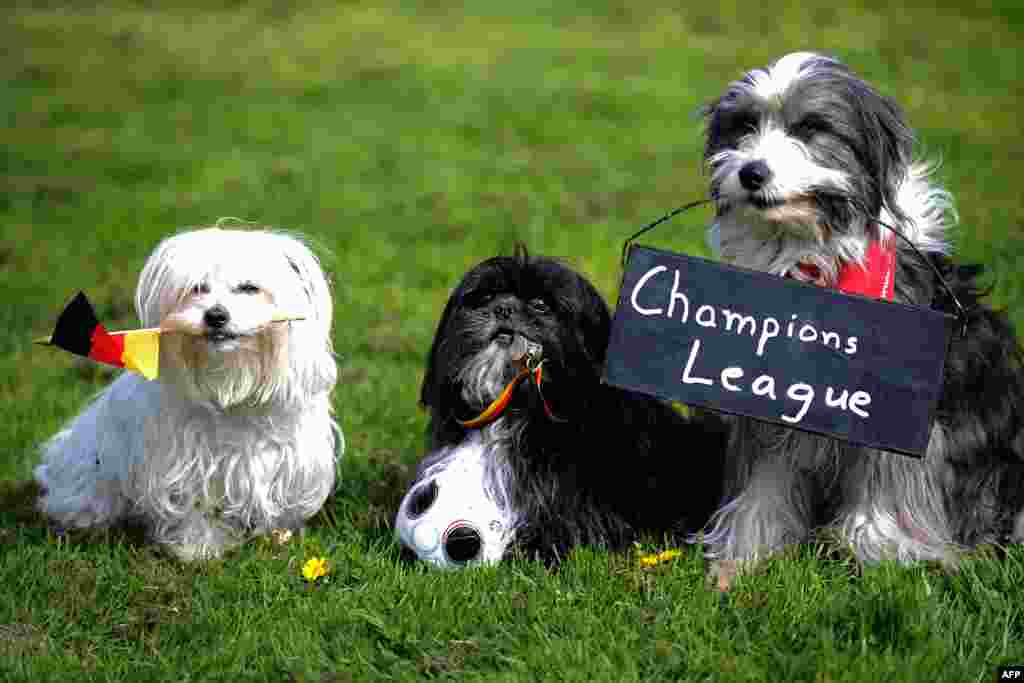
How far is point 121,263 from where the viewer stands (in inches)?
328

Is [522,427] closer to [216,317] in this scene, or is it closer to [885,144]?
[216,317]

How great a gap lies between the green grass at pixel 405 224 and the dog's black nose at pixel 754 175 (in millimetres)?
1319

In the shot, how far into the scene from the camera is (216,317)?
Answer: 400 centimetres

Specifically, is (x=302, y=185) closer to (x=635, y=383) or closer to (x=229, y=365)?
(x=229, y=365)

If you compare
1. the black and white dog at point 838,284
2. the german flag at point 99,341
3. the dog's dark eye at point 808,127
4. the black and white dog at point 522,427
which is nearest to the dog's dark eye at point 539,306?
the black and white dog at point 522,427

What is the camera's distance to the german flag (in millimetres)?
3863

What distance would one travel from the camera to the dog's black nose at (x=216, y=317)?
399cm

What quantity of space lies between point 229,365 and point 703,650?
1988 mm

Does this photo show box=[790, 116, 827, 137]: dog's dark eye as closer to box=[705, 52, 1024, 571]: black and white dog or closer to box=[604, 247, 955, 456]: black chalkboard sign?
box=[705, 52, 1024, 571]: black and white dog

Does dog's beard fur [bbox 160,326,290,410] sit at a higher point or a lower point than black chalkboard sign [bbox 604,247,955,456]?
lower

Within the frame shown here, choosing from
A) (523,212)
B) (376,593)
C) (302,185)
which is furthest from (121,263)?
(376,593)

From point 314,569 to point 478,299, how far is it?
115 centimetres

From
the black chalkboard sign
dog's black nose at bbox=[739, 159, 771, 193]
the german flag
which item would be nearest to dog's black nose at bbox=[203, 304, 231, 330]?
the german flag

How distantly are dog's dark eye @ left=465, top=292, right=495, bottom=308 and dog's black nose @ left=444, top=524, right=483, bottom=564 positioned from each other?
79 cm
